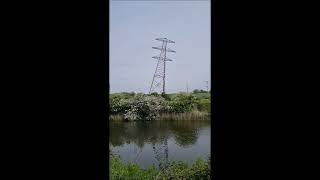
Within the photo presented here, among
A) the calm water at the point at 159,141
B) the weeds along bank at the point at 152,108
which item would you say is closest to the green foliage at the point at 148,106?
the weeds along bank at the point at 152,108

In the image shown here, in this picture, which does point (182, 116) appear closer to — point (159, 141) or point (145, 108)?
point (145, 108)

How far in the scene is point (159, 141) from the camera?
9070mm

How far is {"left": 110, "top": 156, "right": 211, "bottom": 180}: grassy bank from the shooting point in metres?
5.22

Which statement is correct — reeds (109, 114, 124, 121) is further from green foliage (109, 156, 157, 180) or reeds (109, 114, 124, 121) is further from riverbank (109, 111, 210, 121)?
green foliage (109, 156, 157, 180)

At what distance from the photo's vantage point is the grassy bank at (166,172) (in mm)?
5222

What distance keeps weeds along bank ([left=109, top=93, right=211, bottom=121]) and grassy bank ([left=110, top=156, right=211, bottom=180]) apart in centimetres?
463

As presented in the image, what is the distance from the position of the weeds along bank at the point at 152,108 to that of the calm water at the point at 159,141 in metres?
0.25

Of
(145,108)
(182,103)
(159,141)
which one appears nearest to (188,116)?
(182,103)

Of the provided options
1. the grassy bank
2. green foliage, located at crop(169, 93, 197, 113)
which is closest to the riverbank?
green foliage, located at crop(169, 93, 197, 113)

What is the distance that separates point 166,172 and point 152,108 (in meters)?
5.35
